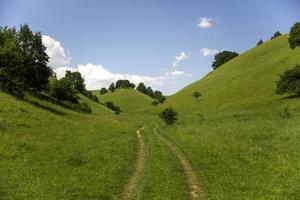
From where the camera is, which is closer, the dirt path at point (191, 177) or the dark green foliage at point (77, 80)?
the dirt path at point (191, 177)

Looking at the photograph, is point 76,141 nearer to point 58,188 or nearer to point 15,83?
point 58,188


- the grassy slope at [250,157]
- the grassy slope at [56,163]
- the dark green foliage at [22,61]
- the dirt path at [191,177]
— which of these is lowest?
the grassy slope at [56,163]

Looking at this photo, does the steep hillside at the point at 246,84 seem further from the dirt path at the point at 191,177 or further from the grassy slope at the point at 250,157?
the dirt path at the point at 191,177

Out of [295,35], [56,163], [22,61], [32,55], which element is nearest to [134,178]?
[56,163]

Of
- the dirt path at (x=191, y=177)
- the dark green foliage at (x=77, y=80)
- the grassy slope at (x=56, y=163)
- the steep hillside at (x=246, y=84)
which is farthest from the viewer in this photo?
the dark green foliage at (x=77, y=80)

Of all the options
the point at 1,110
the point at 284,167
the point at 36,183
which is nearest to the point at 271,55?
the point at 1,110

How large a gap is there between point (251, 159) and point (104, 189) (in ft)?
40.8

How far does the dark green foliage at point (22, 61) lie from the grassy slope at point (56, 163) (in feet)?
81.0

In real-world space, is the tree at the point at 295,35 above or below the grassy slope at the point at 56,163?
above

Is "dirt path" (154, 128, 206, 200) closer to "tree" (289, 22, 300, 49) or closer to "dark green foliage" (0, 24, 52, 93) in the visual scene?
"dark green foliage" (0, 24, 52, 93)

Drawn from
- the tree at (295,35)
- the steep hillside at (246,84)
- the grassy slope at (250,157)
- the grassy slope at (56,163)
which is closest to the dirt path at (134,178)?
the grassy slope at (56,163)

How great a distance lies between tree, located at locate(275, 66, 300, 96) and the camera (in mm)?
78125

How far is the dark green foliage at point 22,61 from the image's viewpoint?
6581 centimetres

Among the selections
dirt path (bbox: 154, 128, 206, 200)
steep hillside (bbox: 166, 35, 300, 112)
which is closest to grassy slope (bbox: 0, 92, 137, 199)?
dirt path (bbox: 154, 128, 206, 200)
